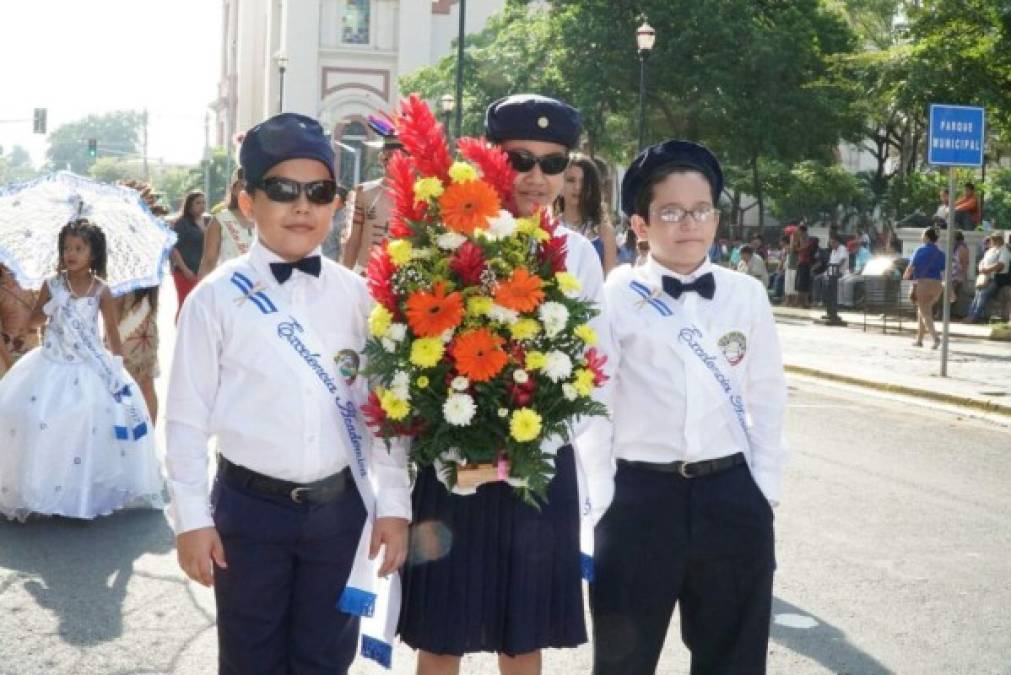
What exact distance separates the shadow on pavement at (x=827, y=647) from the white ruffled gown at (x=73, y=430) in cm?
373

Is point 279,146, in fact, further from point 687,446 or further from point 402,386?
point 687,446

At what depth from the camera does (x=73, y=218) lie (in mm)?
8367

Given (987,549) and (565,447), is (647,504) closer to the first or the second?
(565,447)

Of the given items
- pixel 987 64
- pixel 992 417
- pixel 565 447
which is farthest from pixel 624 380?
pixel 987 64

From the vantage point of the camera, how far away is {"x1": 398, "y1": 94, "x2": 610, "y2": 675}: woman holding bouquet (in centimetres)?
373

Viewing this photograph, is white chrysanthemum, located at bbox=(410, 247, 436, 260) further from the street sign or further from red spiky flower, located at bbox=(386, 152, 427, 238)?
the street sign

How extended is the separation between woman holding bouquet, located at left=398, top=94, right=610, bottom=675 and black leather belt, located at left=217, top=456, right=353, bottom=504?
0.71ft

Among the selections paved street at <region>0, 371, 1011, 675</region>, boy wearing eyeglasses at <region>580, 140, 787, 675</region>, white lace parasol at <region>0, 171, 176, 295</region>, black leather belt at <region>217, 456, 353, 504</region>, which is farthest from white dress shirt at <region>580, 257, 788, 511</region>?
white lace parasol at <region>0, 171, 176, 295</region>

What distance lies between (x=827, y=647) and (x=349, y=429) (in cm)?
267

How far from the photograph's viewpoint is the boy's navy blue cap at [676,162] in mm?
3928

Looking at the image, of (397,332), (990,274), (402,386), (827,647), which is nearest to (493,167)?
(397,332)

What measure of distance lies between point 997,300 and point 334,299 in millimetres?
24369

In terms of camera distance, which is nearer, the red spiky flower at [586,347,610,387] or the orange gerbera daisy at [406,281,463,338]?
the orange gerbera daisy at [406,281,463,338]

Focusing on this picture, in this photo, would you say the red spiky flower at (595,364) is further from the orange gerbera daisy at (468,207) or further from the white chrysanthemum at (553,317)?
the orange gerbera daisy at (468,207)
